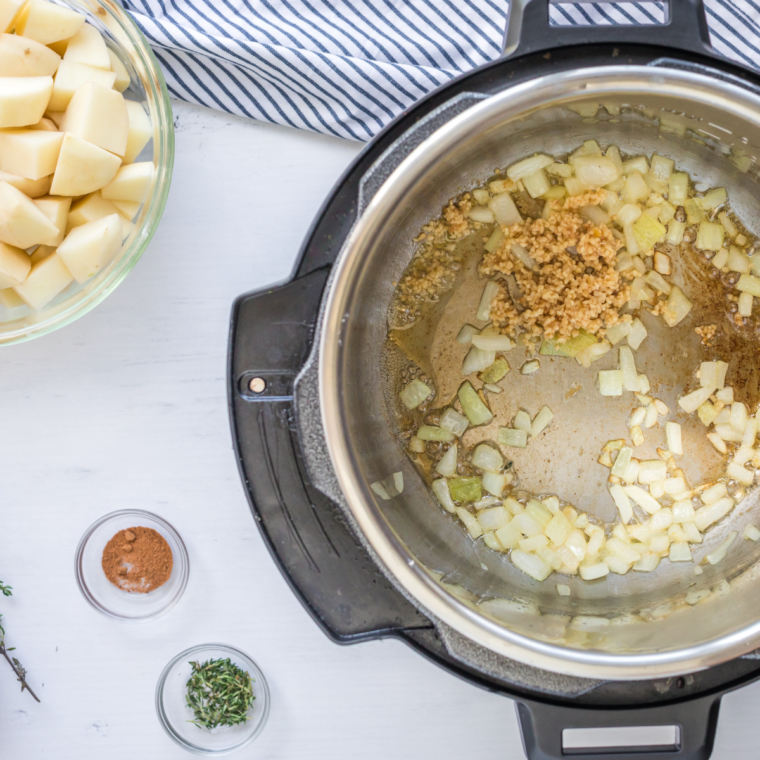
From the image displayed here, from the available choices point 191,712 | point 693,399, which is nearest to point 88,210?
point 191,712

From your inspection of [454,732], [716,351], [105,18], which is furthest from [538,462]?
[105,18]

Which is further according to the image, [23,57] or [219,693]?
[219,693]

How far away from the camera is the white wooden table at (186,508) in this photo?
2.96 ft

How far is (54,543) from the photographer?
946mm

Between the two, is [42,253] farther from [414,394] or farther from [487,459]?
[487,459]

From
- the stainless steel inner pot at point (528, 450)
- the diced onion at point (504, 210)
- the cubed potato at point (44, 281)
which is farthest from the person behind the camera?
the diced onion at point (504, 210)

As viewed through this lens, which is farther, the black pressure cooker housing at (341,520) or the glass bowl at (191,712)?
the glass bowl at (191,712)

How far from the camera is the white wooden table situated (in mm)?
902

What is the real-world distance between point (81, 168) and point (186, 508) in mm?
473

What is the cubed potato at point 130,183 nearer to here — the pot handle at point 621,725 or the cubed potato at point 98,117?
the cubed potato at point 98,117

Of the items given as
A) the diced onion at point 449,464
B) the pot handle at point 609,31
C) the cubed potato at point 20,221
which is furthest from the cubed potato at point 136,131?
the diced onion at point 449,464

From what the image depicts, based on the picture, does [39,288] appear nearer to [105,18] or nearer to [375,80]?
[105,18]

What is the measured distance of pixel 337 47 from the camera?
34.1 inches

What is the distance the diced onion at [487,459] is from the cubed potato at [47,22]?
760 mm
